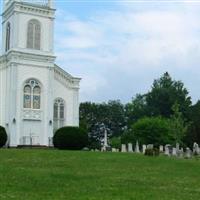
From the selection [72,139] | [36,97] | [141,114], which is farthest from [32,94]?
[141,114]

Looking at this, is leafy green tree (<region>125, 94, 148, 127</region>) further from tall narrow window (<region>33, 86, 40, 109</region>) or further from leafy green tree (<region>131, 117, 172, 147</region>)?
tall narrow window (<region>33, 86, 40, 109</region>)

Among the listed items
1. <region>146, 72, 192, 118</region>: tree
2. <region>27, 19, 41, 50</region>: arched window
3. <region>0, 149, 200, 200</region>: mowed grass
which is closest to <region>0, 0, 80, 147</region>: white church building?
<region>27, 19, 41, 50</region>: arched window

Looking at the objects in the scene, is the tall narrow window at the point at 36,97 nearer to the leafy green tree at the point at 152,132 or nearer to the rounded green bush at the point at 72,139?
the rounded green bush at the point at 72,139

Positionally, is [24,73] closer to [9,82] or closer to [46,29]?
[9,82]

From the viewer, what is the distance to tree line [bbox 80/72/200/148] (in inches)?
2908

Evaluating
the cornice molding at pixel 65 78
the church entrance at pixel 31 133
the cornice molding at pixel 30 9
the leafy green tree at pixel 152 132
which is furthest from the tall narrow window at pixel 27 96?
the leafy green tree at pixel 152 132

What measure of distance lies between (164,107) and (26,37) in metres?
37.4

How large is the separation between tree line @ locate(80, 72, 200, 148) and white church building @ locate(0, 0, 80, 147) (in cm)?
1488

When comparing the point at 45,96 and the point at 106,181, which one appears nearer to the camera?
the point at 106,181

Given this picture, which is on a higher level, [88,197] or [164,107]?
[164,107]

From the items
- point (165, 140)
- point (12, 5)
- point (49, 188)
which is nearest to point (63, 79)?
point (12, 5)

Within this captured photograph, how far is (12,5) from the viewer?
62.0 m

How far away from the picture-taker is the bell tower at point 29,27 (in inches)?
2400

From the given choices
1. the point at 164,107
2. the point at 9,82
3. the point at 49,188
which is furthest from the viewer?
the point at 164,107
